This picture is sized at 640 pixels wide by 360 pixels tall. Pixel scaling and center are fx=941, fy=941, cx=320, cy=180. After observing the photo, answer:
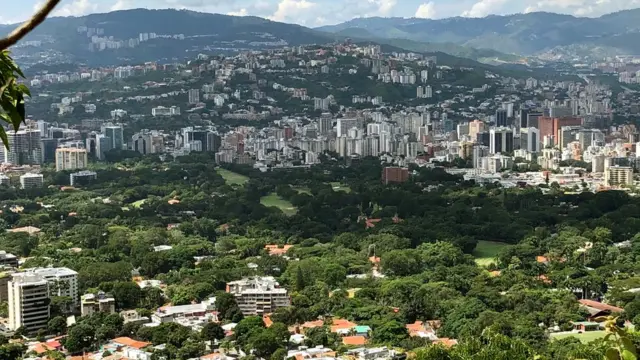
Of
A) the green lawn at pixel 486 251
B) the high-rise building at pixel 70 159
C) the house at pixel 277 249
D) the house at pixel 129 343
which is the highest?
the high-rise building at pixel 70 159

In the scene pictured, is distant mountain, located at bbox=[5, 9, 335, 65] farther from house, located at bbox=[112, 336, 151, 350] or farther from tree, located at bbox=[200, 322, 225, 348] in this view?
tree, located at bbox=[200, 322, 225, 348]

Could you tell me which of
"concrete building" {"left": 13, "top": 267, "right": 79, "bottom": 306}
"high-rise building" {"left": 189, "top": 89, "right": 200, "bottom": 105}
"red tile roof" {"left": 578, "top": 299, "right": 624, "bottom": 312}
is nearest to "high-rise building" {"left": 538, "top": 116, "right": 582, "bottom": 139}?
"high-rise building" {"left": 189, "top": 89, "right": 200, "bottom": 105}

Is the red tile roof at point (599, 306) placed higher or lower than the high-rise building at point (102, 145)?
lower

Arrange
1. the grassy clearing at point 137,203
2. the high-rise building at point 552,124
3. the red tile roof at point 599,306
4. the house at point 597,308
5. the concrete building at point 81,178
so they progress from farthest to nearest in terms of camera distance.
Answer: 1. the high-rise building at point 552,124
2. the concrete building at point 81,178
3. the grassy clearing at point 137,203
4. the red tile roof at point 599,306
5. the house at point 597,308

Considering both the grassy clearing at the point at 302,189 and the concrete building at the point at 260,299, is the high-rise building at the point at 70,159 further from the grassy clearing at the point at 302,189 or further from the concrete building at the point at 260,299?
the concrete building at the point at 260,299

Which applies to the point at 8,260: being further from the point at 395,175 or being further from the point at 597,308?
the point at 395,175

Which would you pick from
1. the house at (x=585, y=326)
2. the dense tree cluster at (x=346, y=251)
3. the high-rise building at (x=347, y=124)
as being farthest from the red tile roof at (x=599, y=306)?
the high-rise building at (x=347, y=124)

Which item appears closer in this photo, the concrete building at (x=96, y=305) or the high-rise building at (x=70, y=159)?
the concrete building at (x=96, y=305)
